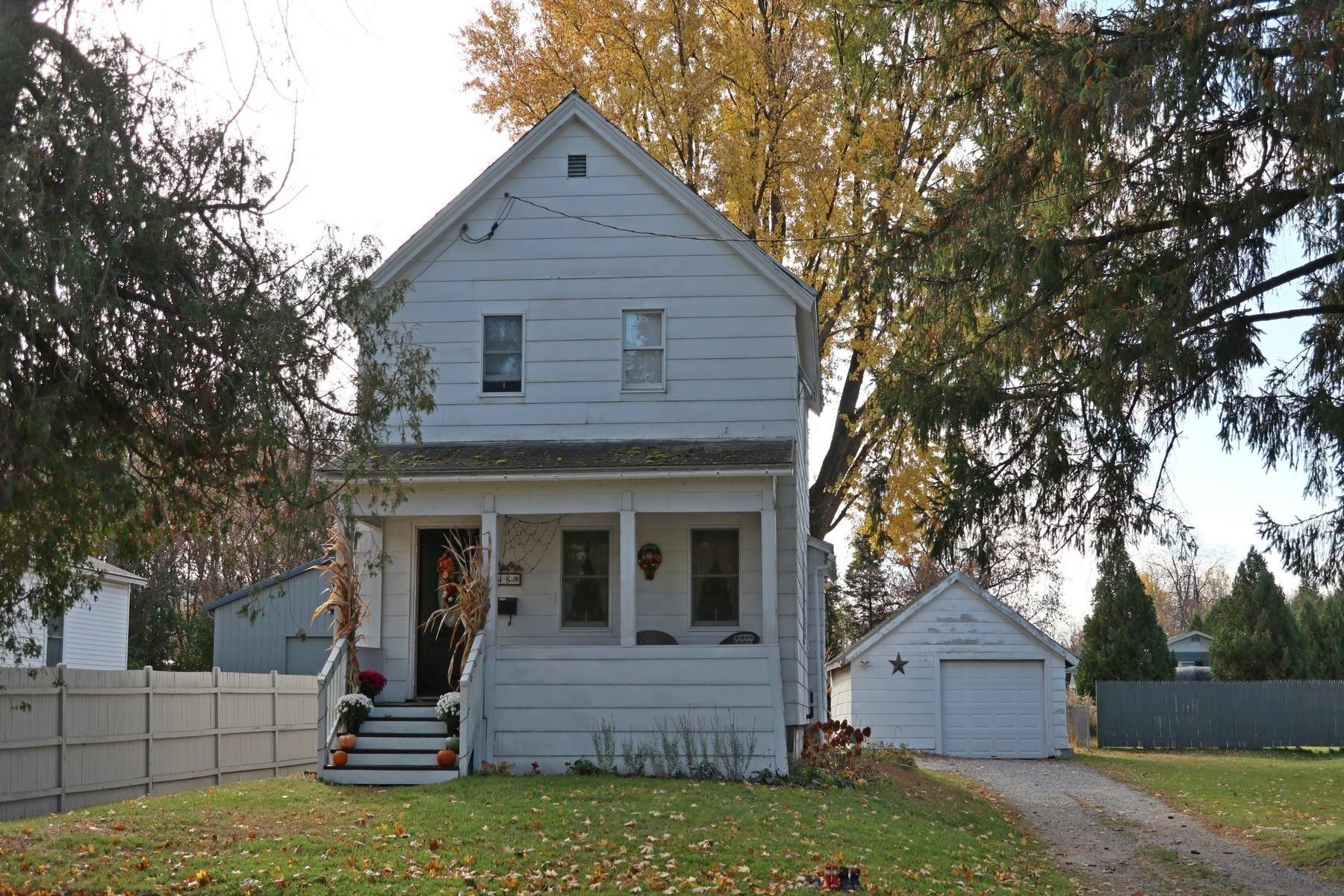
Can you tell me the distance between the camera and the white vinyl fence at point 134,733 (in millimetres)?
14414

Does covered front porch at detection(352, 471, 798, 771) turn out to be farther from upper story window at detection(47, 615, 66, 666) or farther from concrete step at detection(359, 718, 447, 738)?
upper story window at detection(47, 615, 66, 666)

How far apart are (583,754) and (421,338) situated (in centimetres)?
629

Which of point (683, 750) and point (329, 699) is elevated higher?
point (329, 699)

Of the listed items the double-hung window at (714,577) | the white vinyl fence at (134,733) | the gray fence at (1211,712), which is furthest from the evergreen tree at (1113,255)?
the gray fence at (1211,712)

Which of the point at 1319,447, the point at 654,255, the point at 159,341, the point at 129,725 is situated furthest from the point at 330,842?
the point at 654,255

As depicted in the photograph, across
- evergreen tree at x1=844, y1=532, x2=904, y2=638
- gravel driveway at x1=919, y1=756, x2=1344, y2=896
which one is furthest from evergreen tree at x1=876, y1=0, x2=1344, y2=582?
evergreen tree at x1=844, y1=532, x2=904, y2=638

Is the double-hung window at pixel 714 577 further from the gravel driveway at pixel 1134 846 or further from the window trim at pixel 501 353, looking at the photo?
the gravel driveway at pixel 1134 846

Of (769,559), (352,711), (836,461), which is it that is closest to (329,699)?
(352,711)

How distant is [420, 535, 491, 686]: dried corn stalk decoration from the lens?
16.6 m

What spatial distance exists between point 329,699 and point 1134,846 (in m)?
9.34

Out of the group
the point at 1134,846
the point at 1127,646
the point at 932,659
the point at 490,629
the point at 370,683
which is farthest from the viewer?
the point at 1127,646

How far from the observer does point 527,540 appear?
18.1 metres

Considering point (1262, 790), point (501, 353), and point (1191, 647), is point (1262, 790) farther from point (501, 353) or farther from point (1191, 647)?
point (1191, 647)

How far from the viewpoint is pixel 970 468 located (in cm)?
1237
